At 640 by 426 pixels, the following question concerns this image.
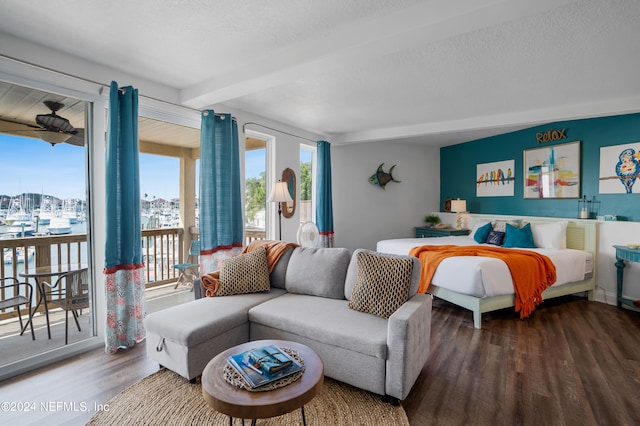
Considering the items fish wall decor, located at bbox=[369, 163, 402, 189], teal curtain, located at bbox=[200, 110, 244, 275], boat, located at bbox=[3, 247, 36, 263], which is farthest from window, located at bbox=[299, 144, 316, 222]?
boat, located at bbox=[3, 247, 36, 263]

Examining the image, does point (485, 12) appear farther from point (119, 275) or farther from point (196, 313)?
point (119, 275)

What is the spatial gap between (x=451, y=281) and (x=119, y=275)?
3.26m

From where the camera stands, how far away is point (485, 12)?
5.93ft

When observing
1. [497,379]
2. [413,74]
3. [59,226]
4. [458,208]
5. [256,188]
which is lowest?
[497,379]

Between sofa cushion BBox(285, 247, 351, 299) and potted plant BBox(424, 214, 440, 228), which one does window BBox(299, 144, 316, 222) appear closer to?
sofa cushion BBox(285, 247, 351, 299)

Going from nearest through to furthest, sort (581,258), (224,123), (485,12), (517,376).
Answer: (485,12) → (517,376) → (224,123) → (581,258)

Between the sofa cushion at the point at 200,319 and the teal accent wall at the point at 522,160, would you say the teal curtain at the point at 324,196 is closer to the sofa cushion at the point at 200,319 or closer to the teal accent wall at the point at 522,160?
the sofa cushion at the point at 200,319

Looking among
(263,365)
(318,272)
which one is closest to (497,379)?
(318,272)

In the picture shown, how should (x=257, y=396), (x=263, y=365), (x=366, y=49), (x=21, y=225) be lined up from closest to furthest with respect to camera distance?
1. (x=257, y=396)
2. (x=263, y=365)
3. (x=366, y=49)
4. (x=21, y=225)

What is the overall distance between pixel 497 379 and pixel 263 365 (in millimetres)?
1783

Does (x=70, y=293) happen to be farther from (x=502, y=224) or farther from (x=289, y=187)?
(x=502, y=224)

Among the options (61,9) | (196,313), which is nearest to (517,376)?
(196,313)

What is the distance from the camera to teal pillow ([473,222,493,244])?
193 inches

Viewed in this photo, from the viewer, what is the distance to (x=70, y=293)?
2.80m
